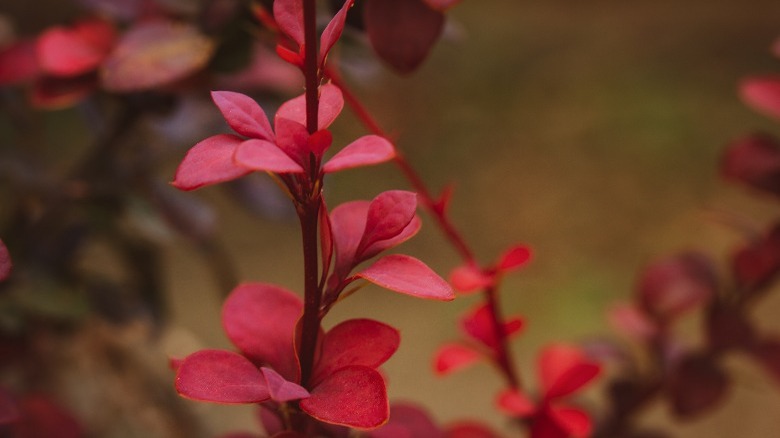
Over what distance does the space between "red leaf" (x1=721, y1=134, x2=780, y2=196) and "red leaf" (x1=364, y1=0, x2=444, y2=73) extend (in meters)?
0.32

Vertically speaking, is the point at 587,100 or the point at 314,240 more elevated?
the point at 314,240

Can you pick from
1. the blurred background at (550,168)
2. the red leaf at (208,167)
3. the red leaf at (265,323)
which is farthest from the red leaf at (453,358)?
the blurred background at (550,168)

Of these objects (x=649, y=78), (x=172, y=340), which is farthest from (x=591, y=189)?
(x=172, y=340)

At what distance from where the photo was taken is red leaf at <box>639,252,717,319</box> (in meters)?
0.70

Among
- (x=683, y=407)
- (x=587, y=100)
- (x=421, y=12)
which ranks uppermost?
(x=421, y=12)

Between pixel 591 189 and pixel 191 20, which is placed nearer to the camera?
pixel 191 20

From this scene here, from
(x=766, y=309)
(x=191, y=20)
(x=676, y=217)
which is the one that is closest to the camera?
(x=191, y=20)

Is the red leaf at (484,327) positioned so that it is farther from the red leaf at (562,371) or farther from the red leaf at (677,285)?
the red leaf at (677,285)

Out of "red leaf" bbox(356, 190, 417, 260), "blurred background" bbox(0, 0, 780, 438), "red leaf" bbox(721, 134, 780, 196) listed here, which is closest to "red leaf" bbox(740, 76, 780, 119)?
"red leaf" bbox(721, 134, 780, 196)

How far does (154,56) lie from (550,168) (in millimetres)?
1228

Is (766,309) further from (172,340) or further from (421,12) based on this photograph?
(421,12)

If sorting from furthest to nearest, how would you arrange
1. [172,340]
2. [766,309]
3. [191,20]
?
[766,309]
[172,340]
[191,20]

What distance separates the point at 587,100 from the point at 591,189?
0.83ft

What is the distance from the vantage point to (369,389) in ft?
1.11
